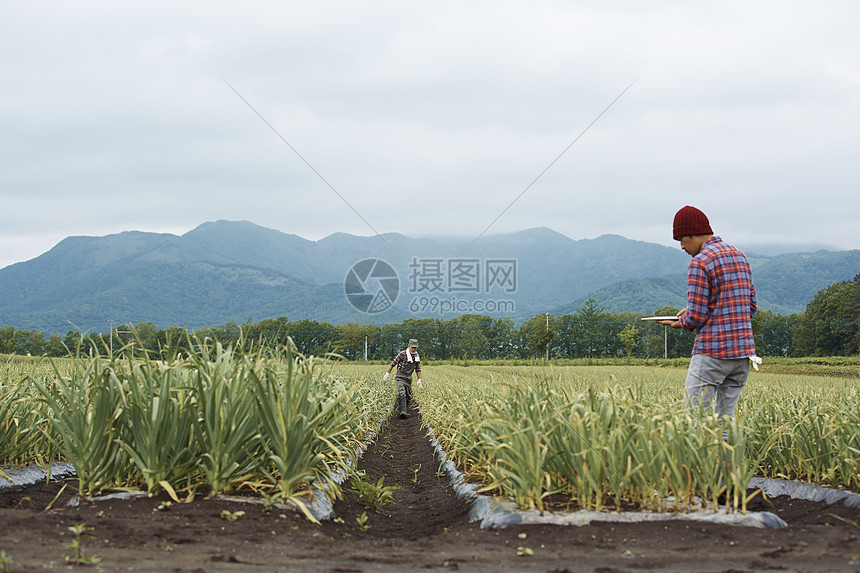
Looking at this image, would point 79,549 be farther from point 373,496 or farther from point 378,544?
point 373,496

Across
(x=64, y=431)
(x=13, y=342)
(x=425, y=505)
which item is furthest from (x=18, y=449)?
(x=13, y=342)

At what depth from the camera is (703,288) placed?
470 centimetres

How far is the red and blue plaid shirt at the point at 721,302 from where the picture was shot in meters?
4.66

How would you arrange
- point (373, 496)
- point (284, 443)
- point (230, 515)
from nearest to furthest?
point (230, 515), point (284, 443), point (373, 496)

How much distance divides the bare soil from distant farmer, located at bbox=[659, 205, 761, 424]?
1161mm

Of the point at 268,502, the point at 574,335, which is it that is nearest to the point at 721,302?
the point at 268,502

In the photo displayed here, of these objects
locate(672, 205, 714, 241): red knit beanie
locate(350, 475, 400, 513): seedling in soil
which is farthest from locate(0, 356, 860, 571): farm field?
locate(672, 205, 714, 241): red knit beanie

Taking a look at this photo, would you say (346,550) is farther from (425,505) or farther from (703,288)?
(703,288)

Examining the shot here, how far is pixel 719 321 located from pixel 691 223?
31.7 inches

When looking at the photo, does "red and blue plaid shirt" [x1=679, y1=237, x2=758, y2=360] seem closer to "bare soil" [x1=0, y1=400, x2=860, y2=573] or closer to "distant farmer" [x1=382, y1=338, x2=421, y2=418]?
"bare soil" [x1=0, y1=400, x2=860, y2=573]

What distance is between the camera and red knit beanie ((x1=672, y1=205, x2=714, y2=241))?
4.87 m

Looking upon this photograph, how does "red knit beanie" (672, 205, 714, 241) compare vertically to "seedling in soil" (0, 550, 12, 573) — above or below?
above

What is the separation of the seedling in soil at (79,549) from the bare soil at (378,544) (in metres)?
0.03

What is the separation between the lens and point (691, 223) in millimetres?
4879
